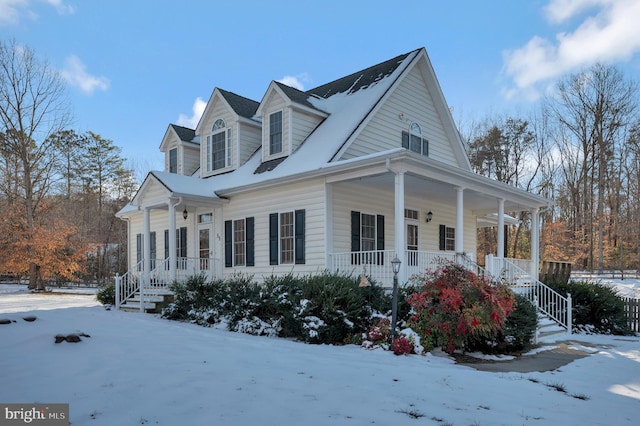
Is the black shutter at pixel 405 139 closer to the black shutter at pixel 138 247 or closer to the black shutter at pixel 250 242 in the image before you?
the black shutter at pixel 250 242

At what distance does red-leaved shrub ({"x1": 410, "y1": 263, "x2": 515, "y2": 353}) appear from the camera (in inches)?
320

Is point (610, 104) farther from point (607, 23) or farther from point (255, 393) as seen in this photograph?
point (255, 393)

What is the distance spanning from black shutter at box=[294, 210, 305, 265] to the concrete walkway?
5739 millimetres

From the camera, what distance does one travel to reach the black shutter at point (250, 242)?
14.2m

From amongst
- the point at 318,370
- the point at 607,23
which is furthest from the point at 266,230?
the point at 607,23

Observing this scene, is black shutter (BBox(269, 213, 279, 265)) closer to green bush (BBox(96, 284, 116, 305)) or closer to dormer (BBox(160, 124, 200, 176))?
green bush (BBox(96, 284, 116, 305))

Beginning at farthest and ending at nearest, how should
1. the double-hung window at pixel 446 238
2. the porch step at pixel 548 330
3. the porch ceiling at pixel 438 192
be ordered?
the double-hung window at pixel 446 238, the porch ceiling at pixel 438 192, the porch step at pixel 548 330

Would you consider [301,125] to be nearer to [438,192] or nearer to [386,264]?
[438,192]

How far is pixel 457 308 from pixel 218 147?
37.2 ft

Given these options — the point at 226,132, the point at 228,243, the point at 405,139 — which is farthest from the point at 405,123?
the point at 228,243

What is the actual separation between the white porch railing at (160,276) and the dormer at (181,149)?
188 inches

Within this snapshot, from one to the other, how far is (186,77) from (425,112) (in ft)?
40.0

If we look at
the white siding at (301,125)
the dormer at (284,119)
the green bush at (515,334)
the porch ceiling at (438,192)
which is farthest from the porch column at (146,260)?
the green bush at (515,334)

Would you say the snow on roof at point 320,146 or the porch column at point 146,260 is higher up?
the snow on roof at point 320,146
